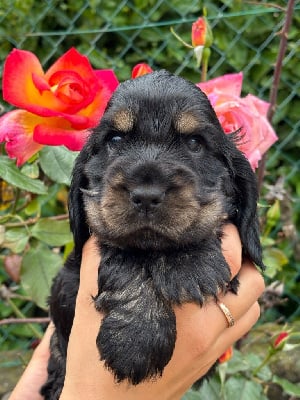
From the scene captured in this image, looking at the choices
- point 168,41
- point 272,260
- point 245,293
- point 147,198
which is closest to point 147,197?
point 147,198

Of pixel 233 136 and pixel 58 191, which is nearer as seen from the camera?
pixel 233 136

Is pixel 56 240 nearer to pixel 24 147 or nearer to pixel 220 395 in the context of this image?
pixel 24 147

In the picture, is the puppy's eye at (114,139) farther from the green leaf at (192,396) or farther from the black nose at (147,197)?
the green leaf at (192,396)

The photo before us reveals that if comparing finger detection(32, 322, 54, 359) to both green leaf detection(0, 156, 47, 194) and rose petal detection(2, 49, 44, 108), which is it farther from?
rose petal detection(2, 49, 44, 108)

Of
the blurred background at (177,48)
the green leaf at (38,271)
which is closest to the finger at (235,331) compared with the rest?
the green leaf at (38,271)

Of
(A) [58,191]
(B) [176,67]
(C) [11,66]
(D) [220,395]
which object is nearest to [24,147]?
(C) [11,66]

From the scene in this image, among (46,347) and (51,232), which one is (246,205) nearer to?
(51,232)
